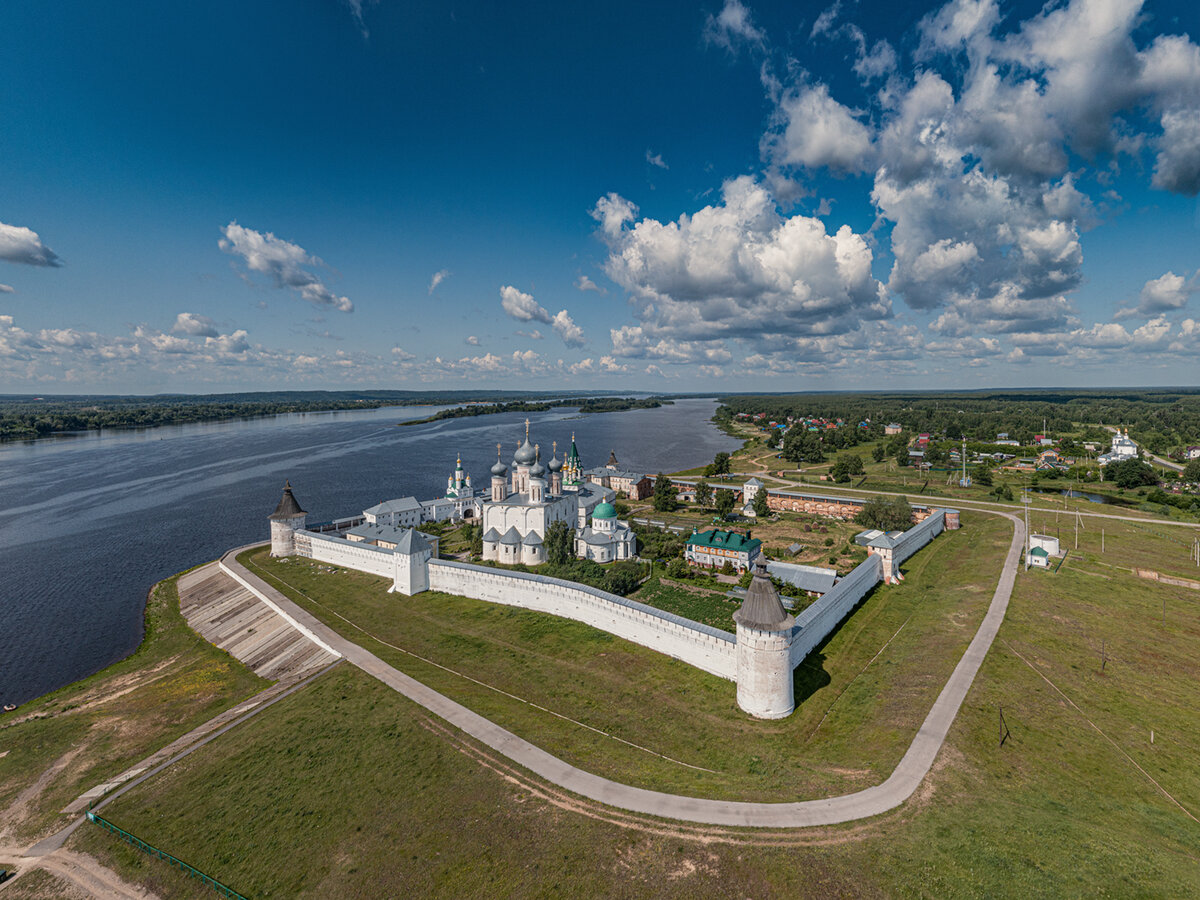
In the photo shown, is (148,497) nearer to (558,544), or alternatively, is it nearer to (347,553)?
(347,553)

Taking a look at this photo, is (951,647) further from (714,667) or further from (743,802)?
(743,802)

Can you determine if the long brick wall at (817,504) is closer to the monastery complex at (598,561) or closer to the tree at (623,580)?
the monastery complex at (598,561)

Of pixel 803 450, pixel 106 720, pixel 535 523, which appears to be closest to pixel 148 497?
pixel 106 720

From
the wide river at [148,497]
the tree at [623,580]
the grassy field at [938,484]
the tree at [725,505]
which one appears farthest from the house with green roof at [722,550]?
the wide river at [148,497]

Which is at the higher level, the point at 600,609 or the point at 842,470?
the point at 842,470

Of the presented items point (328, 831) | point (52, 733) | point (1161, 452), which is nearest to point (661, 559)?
point (328, 831)

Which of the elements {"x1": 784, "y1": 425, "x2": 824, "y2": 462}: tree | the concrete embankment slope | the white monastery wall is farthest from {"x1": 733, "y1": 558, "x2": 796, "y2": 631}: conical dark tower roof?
{"x1": 784, "y1": 425, "x2": 824, "y2": 462}: tree
